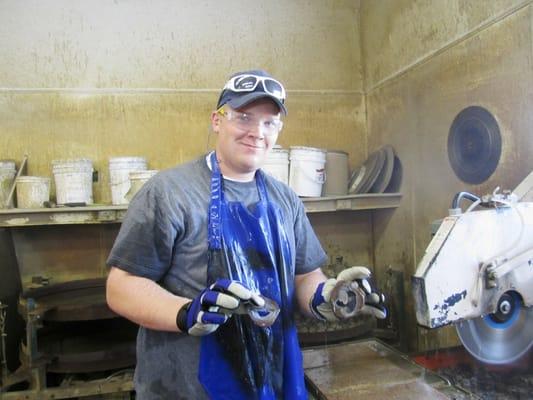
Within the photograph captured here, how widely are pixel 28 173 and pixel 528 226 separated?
338 centimetres

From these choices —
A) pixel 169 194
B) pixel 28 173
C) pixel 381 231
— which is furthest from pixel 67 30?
pixel 381 231

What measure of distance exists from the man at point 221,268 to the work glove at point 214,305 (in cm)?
6

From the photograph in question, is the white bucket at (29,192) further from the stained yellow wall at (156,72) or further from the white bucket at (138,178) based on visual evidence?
the white bucket at (138,178)

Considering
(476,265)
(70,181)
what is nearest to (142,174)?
(70,181)

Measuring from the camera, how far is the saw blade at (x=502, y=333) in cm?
135

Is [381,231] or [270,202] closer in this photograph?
[270,202]

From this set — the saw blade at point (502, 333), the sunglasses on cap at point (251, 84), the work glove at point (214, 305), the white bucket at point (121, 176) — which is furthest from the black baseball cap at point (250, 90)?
the white bucket at point (121, 176)

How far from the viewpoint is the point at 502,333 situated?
136cm

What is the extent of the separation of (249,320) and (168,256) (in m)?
0.32

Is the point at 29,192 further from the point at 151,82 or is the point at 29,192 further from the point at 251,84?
the point at 251,84

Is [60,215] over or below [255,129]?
below

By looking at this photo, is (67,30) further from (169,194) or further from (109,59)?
(169,194)

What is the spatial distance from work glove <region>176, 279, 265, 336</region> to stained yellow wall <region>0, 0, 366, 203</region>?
261 cm

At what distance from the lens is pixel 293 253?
1.41 metres
